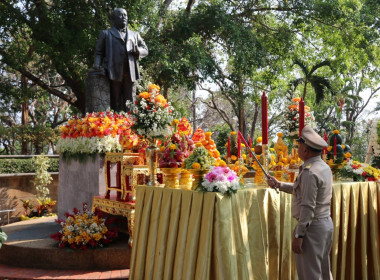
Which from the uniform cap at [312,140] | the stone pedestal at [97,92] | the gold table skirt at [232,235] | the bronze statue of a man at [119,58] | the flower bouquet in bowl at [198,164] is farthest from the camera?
the bronze statue of a man at [119,58]

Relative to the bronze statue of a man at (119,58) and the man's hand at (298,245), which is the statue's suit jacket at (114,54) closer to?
the bronze statue of a man at (119,58)

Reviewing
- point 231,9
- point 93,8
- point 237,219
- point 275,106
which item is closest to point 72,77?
point 93,8

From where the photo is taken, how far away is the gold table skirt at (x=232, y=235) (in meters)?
3.29

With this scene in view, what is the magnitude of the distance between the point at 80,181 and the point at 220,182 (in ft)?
11.8

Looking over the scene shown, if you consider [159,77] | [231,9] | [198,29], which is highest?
[231,9]

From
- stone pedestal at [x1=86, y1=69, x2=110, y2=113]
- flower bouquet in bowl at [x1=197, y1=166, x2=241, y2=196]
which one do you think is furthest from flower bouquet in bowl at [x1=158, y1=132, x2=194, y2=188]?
stone pedestal at [x1=86, y1=69, x2=110, y2=113]

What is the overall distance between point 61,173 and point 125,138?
208cm

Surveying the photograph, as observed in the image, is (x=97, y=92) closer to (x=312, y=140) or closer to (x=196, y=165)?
(x=196, y=165)

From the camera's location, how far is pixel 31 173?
12.2 metres

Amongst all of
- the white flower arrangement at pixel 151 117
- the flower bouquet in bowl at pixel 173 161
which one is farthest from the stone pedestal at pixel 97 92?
the flower bouquet in bowl at pixel 173 161

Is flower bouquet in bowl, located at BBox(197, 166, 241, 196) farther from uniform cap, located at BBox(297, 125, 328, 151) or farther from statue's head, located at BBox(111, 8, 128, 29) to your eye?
statue's head, located at BBox(111, 8, 128, 29)

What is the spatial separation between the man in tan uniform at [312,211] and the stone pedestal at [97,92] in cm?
464

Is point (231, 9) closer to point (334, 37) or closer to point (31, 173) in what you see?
point (334, 37)

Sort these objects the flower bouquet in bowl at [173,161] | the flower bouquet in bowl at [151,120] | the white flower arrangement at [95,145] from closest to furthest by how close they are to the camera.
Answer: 1. the flower bouquet in bowl at [173,161]
2. the flower bouquet in bowl at [151,120]
3. the white flower arrangement at [95,145]
